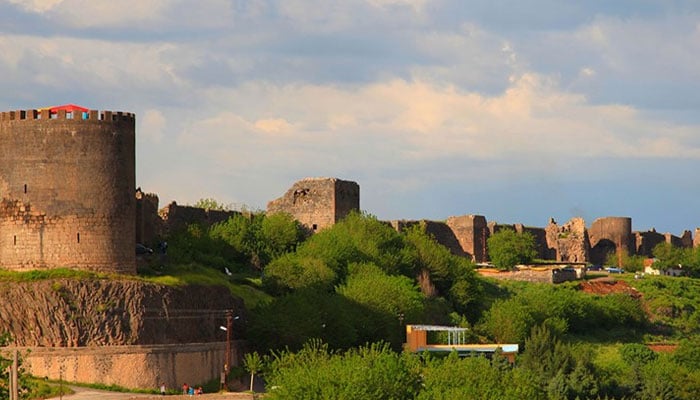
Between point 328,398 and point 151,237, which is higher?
point 151,237

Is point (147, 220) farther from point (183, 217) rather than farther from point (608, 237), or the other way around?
point (608, 237)

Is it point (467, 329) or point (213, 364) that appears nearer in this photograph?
point (213, 364)

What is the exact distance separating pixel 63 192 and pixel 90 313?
4.30m

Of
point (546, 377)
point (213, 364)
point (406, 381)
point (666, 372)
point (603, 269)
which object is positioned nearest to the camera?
point (406, 381)

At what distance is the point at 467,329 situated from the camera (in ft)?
239

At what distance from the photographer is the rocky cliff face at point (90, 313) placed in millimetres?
55188

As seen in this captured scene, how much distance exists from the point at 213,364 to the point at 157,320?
10.8 ft

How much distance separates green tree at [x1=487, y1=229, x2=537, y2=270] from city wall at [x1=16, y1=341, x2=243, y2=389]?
1773 inches

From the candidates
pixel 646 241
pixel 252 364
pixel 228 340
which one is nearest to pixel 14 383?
pixel 252 364

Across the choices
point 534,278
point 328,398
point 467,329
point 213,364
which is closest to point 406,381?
point 328,398

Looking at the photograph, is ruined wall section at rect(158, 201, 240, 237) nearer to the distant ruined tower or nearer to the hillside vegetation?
the hillside vegetation

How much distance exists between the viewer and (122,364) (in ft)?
183

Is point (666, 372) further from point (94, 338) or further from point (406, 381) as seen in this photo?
point (94, 338)

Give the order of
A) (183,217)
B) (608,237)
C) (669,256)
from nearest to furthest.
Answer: (183,217)
(669,256)
(608,237)
